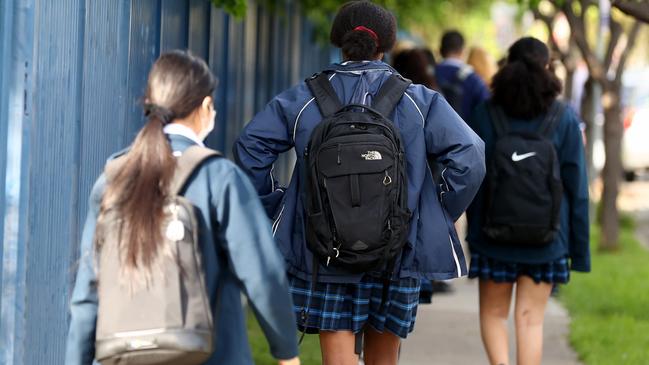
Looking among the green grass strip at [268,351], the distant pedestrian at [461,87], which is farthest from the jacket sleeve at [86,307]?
the distant pedestrian at [461,87]

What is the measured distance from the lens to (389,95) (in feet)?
16.1

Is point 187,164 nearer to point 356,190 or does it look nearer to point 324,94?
point 356,190

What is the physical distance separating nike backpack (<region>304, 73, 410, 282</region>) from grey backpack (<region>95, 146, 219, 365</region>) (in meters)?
1.43

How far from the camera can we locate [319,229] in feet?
15.7

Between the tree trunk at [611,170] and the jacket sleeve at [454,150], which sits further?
the tree trunk at [611,170]

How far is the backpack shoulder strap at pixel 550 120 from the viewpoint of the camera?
6.25m

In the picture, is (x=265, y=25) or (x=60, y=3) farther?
(x=265, y=25)

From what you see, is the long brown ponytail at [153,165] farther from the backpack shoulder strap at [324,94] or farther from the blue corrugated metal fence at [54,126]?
the backpack shoulder strap at [324,94]

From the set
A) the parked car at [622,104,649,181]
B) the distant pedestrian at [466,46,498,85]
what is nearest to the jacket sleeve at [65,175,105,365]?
the distant pedestrian at [466,46,498,85]

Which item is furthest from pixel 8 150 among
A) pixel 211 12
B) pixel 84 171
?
pixel 211 12

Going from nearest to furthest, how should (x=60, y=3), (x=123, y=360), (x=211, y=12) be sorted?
(x=123, y=360) < (x=60, y=3) < (x=211, y=12)

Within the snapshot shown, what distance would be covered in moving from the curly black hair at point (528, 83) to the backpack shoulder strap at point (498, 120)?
0.08ft

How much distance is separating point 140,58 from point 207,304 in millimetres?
3002

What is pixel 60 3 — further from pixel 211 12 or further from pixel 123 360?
pixel 211 12
